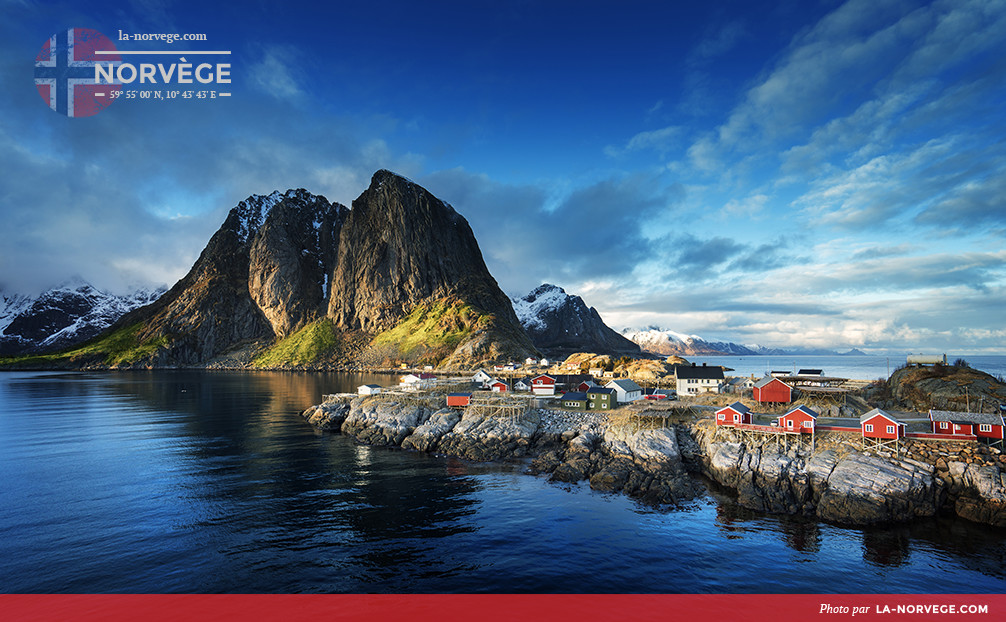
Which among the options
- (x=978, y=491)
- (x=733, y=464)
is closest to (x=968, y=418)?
(x=978, y=491)

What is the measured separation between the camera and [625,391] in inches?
2625

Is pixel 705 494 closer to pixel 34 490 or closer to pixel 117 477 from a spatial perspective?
pixel 117 477

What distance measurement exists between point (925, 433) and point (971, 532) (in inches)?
430

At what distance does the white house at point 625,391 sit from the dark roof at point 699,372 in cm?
1146

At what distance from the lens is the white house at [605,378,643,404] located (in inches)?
2608

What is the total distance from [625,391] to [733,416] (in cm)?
1998

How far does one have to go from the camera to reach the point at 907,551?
96.9 feet

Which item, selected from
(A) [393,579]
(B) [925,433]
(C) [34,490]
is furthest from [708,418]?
(C) [34,490]

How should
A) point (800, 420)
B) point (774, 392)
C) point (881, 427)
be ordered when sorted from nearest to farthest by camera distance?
point (881, 427) → point (800, 420) → point (774, 392)

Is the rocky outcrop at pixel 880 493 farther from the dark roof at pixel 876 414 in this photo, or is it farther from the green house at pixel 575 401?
the green house at pixel 575 401
